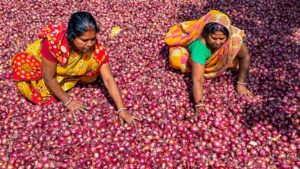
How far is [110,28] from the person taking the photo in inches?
276

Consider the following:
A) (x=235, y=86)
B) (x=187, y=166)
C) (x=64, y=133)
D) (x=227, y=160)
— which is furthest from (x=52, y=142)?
(x=235, y=86)

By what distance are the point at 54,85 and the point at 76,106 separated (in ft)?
1.79

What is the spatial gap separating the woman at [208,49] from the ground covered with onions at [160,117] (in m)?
0.26

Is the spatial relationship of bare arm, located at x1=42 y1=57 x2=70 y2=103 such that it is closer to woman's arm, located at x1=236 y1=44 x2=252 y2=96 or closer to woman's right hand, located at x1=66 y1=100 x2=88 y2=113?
woman's right hand, located at x1=66 y1=100 x2=88 y2=113

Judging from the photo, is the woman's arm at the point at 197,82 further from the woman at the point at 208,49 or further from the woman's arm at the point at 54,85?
the woman's arm at the point at 54,85

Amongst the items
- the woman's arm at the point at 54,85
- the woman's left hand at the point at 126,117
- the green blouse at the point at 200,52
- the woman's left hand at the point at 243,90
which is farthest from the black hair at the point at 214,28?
the woman's arm at the point at 54,85

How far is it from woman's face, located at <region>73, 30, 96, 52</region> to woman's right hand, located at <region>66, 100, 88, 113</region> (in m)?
1.21

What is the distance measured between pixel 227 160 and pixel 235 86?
160 centimetres

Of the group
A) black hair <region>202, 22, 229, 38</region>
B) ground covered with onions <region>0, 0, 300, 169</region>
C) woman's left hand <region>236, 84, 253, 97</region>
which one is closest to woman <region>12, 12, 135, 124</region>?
ground covered with onions <region>0, 0, 300, 169</region>

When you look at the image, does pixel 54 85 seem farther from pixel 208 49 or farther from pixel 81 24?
pixel 208 49

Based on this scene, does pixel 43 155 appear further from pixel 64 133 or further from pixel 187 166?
pixel 187 166

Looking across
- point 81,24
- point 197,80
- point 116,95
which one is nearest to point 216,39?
point 197,80

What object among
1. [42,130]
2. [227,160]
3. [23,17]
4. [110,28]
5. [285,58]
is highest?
[23,17]

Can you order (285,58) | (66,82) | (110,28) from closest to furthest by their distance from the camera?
(66,82)
(285,58)
(110,28)
